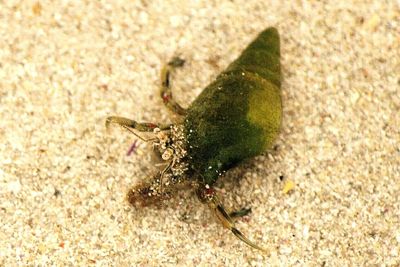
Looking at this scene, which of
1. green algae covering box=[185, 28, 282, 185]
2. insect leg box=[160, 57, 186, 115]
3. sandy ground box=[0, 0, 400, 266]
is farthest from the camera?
insect leg box=[160, 57, 186, 115]

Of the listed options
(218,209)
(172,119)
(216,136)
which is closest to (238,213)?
(218,209)

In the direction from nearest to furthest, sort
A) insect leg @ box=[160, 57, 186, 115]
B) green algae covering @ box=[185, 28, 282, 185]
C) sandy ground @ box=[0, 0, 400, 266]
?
green algae covering @ box=[185, 28, 282, 185] → sandy ground @ box=[0, 0, 400, 266] → insect leg @ box=[160, 57, 186, 115]

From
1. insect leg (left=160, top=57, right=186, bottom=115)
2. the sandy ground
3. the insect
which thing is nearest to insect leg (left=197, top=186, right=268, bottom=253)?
the insect

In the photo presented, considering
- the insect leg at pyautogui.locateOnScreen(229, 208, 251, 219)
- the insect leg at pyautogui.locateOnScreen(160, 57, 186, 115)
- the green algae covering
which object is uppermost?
the green algae covering

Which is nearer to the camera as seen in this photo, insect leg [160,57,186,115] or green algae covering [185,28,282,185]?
green algae covering [185,28,282,185]

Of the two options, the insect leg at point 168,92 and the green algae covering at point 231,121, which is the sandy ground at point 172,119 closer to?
the insect leg at point 168,92

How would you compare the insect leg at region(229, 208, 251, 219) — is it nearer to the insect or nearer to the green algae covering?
the insect

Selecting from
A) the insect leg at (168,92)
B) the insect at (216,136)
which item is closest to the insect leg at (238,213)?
the insect at (216,136)

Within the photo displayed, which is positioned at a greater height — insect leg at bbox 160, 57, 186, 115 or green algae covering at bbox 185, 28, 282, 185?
green algae covering at bbox 185, 28, 282, 185
